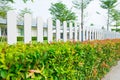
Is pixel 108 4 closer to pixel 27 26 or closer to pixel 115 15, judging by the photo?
pixel 115 15

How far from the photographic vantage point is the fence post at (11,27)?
198 inches

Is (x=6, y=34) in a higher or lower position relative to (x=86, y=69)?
higher

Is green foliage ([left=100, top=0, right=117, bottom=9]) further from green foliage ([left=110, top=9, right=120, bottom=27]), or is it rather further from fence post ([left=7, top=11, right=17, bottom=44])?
fence post ([left=7, top=11, right=17, bottom=44])

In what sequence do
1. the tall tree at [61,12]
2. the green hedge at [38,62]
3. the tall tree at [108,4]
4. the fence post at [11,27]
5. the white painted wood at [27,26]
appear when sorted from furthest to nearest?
the tall tree at [61,12] → the tall tree at [108,4] → the white painted wood at [27,26] → the fence post at [11,27] → the green hedge at [38,62]

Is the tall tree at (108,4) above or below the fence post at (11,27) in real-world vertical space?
above

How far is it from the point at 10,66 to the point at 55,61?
1281 millimetres

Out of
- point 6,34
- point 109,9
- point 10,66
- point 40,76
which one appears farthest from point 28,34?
point 109,9

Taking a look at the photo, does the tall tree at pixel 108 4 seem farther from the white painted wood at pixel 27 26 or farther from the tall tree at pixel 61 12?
the white painted wood at pixel 27 26

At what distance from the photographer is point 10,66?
261cm

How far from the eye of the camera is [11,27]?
5.11 meters

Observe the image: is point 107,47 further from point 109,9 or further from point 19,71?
point 109,9

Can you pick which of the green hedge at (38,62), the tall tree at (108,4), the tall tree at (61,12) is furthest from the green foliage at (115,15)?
the green hedge at (38,62)

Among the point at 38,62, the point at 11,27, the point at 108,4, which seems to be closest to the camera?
the point at 38,62

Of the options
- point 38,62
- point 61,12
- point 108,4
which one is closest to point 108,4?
point 108,4
